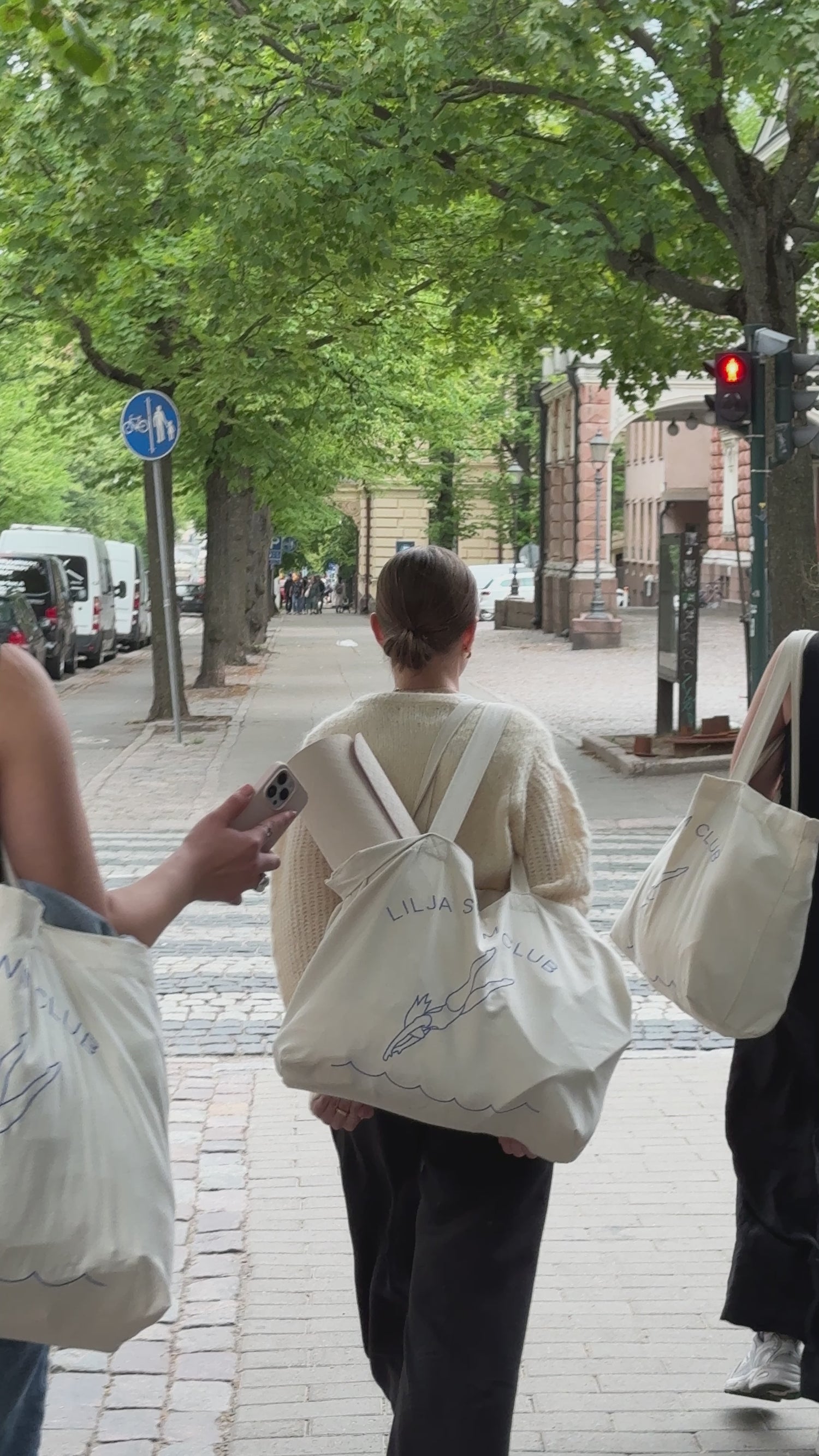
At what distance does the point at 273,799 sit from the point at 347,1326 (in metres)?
2.20

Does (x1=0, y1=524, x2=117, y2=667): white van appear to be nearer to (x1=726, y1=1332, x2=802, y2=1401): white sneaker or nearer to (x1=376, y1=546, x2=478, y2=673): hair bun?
(x1=726, y1=1332, x2=802, y2=1401): white sneaker

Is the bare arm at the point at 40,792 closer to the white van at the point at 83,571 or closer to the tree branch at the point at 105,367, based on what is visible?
the tree branch at the point at 105,367

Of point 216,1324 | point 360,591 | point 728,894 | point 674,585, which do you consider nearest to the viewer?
point 728,894

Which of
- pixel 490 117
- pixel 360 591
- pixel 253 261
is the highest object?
pixel 490 117

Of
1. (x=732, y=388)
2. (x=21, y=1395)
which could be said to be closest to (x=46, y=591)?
(x=732, y=388)

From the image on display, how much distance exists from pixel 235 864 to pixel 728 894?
1.12 metres

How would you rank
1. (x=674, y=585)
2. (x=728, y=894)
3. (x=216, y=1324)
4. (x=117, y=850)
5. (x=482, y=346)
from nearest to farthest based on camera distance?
(x=728, y=894) → (x=216, y=1324) → (x=117, y=850) → (x=674, y=585) → (x=482, y=346)

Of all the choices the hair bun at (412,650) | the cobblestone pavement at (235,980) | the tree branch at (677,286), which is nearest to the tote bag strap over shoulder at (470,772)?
the hair bun at (412,650)

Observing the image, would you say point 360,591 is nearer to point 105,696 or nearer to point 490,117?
point 105,696

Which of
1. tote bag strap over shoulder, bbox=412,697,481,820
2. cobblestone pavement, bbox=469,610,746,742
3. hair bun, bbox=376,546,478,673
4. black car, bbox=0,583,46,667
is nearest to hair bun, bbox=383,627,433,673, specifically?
hair bun, bbox=376,546,478,673

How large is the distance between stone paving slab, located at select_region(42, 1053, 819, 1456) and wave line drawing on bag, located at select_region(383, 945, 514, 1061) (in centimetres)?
66

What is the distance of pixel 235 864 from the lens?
267 cm

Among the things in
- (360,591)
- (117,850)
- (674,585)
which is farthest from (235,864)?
(360,591)

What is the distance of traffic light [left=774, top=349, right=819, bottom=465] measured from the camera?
14875mm
